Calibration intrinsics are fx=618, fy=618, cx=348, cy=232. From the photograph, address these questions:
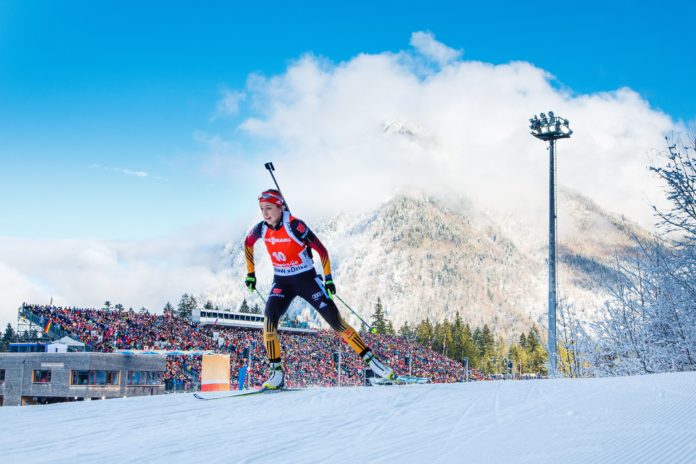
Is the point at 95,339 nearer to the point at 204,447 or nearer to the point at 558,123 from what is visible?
the point at 558,123

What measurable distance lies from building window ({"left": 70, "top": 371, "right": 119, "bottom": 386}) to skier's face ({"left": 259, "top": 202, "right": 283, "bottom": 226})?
1038 inches

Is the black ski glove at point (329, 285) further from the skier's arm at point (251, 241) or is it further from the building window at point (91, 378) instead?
the building window at point (91, 378)

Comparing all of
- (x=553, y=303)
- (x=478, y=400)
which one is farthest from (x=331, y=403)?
(x=553, y=303)

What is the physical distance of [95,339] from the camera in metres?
41.1

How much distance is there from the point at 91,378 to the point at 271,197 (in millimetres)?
26588

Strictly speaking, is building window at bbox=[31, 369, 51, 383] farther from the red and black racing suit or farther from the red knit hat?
the red knit hat

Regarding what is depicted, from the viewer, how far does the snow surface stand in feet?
14.3

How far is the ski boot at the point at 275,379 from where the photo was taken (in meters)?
9.91

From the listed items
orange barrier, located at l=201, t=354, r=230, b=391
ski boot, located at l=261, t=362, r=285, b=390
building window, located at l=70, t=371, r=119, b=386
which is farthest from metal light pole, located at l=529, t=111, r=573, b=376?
building window, located at l=70, t=371, r=119, b=386

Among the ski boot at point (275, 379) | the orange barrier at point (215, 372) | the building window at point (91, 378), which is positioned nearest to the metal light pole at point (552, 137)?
the orange barrier at point (215, 372)

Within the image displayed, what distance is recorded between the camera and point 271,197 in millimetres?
9727

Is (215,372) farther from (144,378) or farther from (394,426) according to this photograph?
(144,378)

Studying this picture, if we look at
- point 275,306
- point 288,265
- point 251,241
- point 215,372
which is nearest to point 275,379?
point 275,306

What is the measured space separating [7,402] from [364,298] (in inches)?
6299
